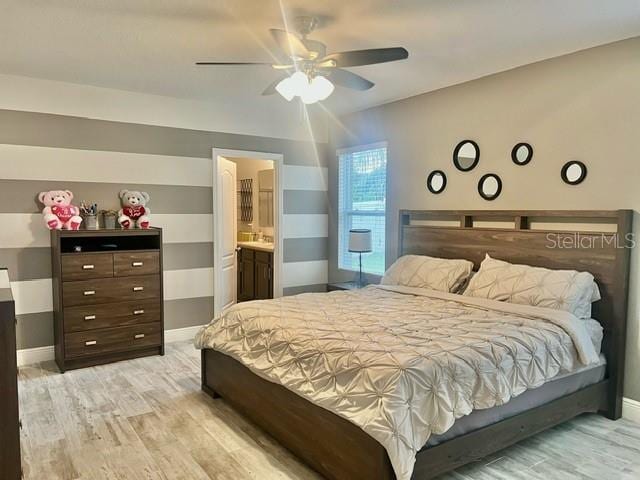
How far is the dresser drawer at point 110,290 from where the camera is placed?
3.95 meters

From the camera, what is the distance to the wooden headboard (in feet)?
10.3

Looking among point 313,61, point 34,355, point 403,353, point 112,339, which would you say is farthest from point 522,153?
point 34,355

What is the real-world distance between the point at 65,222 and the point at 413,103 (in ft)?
11.1

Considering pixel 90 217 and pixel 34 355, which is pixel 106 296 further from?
pixel 34 355

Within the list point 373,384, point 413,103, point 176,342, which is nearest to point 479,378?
point 373,384

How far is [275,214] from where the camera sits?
5559mm

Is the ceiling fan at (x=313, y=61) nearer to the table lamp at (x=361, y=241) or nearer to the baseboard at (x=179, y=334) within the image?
the table lamp at (x=361, y=241)

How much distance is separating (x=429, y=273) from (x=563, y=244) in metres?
1.07

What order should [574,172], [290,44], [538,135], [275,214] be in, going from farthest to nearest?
1. [275,214]
2. [538,135]
3. [574,172]
4. [290,44]

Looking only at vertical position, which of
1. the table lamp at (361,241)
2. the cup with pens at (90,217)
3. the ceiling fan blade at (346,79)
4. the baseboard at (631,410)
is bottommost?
the baseboard at (631,410)

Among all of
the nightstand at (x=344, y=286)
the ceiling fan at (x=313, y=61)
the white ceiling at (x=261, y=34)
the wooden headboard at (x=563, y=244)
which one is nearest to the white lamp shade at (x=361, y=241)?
the nightstand at (x=344, y=286)

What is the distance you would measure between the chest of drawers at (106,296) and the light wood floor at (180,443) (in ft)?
1.52

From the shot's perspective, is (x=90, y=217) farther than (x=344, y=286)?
No

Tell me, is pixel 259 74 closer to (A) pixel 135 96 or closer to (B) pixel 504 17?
(A) pixel 135 96
